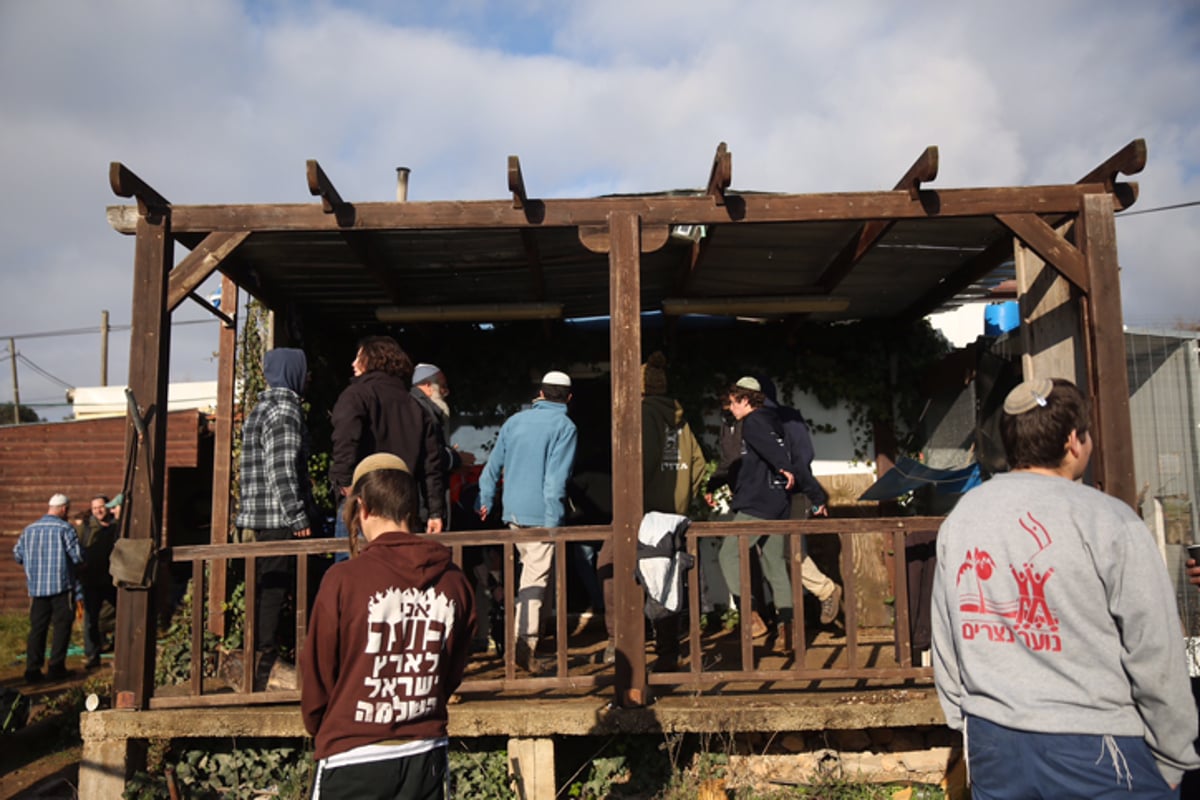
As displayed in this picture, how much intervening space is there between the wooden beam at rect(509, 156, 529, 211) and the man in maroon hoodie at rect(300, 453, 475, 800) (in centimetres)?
255

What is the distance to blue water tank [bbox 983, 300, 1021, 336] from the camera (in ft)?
24.1

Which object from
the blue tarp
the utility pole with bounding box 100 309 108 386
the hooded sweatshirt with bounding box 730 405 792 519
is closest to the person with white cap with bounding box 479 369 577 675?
the hooded sweatshirt with bounding box 730 405 792 519

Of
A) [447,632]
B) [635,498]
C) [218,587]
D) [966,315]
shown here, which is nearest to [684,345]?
[966,315]

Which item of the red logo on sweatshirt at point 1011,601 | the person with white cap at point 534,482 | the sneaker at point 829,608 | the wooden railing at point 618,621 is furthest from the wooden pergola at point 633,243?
the red logo on sweatshirt at point 1011,601

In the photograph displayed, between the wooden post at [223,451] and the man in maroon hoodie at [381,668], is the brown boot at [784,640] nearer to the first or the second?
the man in maroon hoodie at [381,668]

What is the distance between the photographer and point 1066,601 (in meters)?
2.20

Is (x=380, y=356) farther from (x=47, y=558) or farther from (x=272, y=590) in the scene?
(x=47, y=558)

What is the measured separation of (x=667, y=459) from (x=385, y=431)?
7.43ft

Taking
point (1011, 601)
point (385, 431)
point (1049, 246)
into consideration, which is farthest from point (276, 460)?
point (1049, 246)

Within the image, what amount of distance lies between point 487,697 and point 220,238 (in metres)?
2.96

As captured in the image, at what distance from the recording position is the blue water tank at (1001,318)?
7.34 meters

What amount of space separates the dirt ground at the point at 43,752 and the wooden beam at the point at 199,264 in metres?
2.89

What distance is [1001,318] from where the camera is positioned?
7422mm

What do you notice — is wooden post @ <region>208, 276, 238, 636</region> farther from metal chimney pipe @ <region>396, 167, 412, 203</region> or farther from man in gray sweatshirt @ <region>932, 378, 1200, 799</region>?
man in gray sweatshirt @ <region>932, 378, 1200, 799</region>
